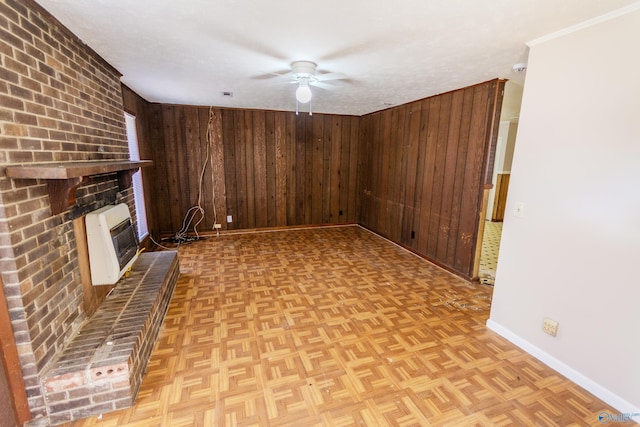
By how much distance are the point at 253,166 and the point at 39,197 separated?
3588 mm

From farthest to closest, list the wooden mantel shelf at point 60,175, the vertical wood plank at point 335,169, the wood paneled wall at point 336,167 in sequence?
the vertical wood plank at point 335,169, the wood paneled wall at point 336,167, the wooden mantel shelf at point 60,175

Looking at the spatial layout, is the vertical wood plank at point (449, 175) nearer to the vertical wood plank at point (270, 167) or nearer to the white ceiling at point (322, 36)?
the white ceiling at point (322, 36)

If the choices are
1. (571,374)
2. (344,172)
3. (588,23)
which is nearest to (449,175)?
(588,23)

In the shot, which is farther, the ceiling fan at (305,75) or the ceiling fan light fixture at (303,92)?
the ceiling fan light fixture at (303,92)

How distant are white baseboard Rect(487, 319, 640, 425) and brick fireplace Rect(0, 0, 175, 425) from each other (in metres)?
2.58

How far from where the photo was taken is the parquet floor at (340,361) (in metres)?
1.57

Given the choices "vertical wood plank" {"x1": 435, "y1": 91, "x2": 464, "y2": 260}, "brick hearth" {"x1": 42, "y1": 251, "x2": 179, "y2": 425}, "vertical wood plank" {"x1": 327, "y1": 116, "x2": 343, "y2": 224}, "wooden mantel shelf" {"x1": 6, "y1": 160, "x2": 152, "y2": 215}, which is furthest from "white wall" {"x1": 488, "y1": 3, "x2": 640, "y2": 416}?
"vertical wood plank" {"x1": 327, "y1": 116, "x2": 343, "y2": 224}

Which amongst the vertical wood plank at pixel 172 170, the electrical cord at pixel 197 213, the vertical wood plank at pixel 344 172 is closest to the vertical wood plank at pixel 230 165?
the electrical cord at pixel 197 213

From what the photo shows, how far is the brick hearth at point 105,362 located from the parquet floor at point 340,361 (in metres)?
0.08

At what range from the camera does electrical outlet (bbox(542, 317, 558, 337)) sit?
1.93 metres

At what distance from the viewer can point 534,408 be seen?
5.32 feet

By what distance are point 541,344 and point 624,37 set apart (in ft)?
6.32

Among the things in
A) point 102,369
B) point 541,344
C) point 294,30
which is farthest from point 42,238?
point 541,344

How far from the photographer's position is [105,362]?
5.03 feet
